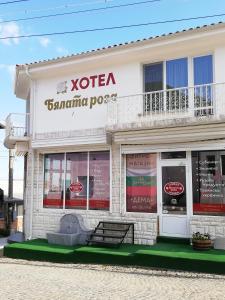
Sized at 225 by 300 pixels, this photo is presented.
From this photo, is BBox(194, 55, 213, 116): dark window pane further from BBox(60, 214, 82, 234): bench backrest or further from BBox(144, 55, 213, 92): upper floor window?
BBox(60, 214, 82, 234): bench backrest

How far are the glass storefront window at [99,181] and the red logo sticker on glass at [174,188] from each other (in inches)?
79.1

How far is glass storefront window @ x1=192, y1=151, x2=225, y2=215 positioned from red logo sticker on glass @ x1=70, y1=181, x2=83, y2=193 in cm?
398

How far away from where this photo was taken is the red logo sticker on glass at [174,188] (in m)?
11.6

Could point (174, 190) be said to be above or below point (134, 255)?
above

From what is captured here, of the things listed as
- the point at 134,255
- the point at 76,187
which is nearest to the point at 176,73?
the point at 76,187

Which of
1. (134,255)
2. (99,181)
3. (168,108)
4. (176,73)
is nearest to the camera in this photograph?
(134,255)

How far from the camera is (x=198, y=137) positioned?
1097 centimetres

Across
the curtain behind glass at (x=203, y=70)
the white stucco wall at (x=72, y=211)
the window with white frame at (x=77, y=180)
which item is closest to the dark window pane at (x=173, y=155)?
the white stucco wall at (x=72, y=211)

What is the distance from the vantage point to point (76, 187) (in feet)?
43.3

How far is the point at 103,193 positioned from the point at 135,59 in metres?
4.60

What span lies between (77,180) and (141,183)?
2402 millimetres

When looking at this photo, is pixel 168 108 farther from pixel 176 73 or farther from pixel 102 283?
pixel 102 283

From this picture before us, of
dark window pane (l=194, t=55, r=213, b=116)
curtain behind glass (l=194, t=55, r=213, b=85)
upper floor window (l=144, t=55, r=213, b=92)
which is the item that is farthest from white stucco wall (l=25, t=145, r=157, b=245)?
curtain behind glass (l=194, t=55, r=213, b=85)

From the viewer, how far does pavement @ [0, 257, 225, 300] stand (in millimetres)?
7051
